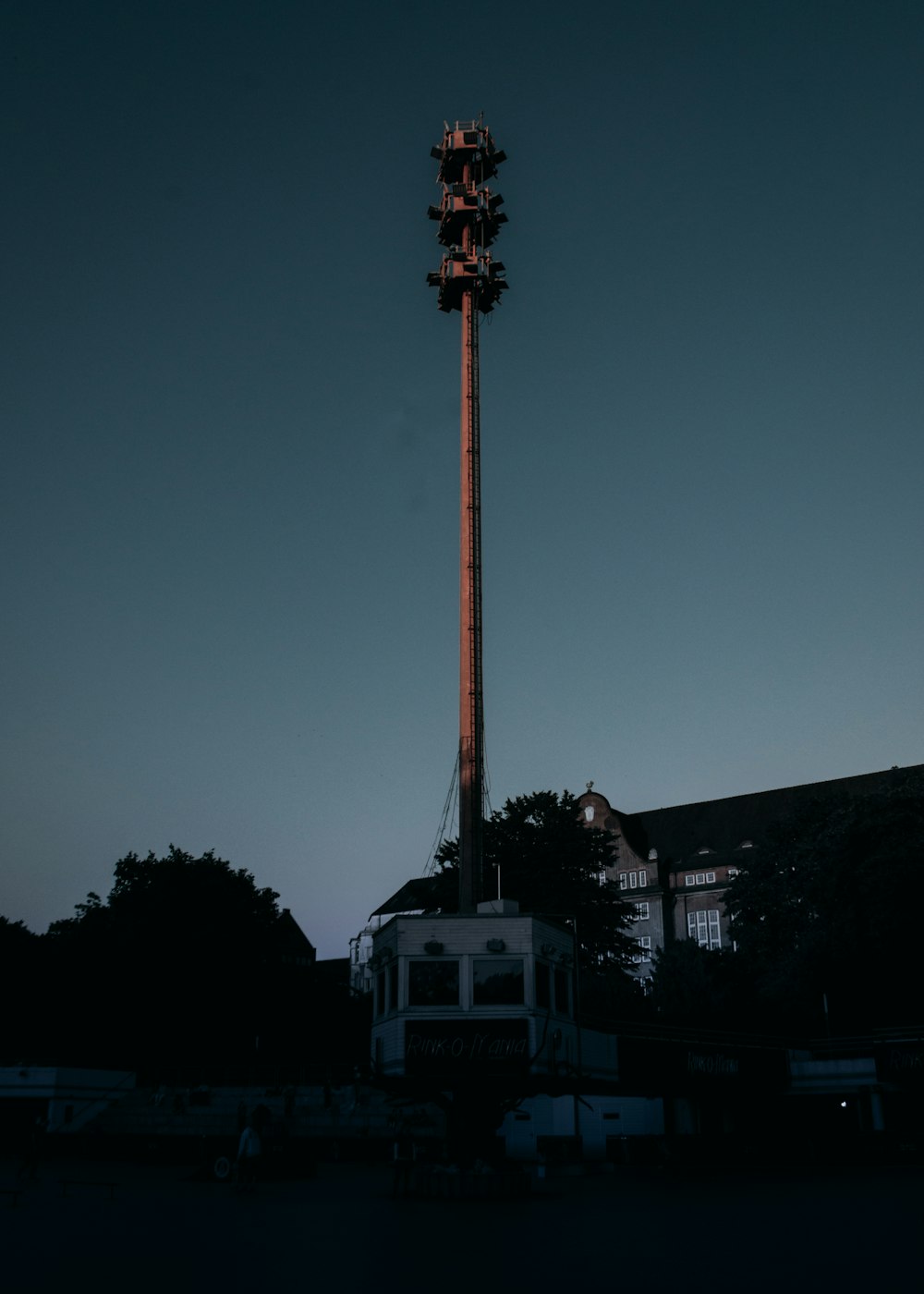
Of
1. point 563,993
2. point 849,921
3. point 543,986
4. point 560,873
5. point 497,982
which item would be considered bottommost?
point 563,993

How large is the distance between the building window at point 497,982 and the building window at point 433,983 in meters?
0.59

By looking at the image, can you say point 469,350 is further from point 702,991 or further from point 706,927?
point 706,927

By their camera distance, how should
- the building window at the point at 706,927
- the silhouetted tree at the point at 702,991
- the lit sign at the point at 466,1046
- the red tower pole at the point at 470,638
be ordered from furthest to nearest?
the building window at the point at 706,927 → the silhouetted tree at the point at 702,991 → the red tower pole at the point at 470,638 → the lit sign at the point at 466,1046

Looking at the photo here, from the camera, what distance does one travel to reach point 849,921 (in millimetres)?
59562

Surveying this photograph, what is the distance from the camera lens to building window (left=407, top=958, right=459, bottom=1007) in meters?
32.8

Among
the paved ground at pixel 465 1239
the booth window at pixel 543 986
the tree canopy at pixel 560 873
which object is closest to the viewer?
the paved ground at pixel 465 1239

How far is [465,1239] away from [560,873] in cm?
4827

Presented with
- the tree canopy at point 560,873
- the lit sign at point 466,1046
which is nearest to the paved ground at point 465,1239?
the lit sign at point 466,1046

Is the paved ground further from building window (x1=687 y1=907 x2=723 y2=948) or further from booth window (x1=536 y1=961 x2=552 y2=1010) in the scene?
building window (x1=687 y1=907 x2=723 y2=948)

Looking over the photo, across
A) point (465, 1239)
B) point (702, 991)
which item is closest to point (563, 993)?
point (465, 1239)

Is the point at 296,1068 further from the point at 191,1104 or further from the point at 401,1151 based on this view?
the point at 401,1151

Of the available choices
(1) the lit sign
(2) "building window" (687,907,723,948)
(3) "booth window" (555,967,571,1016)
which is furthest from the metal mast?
(2) "building window" (687,907,723,948)

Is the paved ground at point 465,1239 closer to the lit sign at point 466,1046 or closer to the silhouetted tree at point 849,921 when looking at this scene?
the lit sign at point 466,1046

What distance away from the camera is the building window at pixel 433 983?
32812 mm
